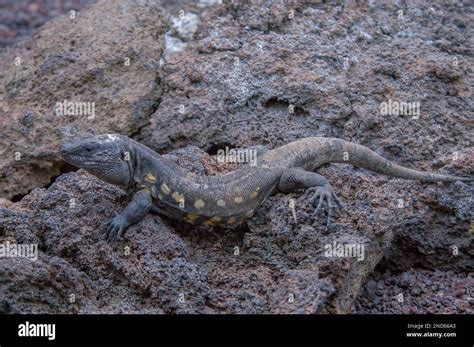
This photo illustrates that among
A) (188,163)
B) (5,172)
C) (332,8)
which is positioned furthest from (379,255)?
(5,172)

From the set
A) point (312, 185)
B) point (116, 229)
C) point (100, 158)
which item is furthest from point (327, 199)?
point (100, 158)

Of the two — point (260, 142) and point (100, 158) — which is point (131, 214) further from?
point (260, 142)

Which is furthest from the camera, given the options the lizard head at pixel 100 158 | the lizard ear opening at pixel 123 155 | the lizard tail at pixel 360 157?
the lizard tail at pixel 360 157

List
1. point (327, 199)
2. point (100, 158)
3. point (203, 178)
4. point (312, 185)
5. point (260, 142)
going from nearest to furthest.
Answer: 1. point (327, 199)
2. point (100, 158)
3. point (312, 185)
4. point (203, 178)
5. point (260, 142)

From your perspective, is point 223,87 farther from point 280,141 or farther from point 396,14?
point 396,14

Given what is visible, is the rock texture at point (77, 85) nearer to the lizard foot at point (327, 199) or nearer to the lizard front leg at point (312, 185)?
the lizard front leg at point (312, 185)

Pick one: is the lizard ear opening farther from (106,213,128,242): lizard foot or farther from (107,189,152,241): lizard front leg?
(106,213,128,242): lizard foot

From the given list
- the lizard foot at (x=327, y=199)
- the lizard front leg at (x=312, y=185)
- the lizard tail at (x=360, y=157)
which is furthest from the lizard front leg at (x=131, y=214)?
the lizard tail at (x=360, y=157)
